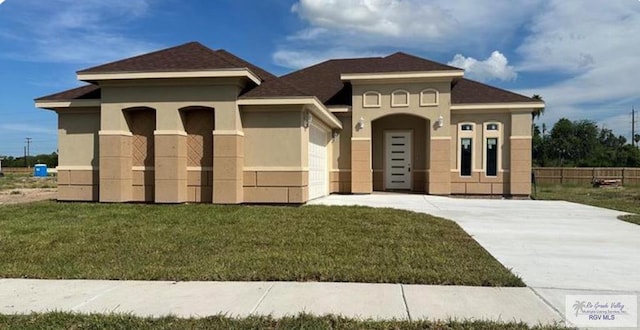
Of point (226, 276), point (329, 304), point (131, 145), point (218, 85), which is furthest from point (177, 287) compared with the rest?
point (131, 145)

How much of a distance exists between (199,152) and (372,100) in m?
7.71

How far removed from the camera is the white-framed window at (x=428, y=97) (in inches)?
737

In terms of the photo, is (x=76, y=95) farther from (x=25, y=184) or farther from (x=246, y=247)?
(x=25, y=184)

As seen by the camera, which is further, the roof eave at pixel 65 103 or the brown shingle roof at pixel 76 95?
the brown shingle roof at pixel 76 95

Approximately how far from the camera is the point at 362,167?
1922 centimetres

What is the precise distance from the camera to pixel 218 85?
14.0 metres

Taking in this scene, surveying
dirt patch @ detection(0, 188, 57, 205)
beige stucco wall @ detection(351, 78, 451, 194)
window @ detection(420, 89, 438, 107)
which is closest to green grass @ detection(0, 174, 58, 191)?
dirt patch @ detection(0, 188, 57, 205)

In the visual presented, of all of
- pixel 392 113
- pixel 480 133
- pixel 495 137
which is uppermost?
pixel 392 113

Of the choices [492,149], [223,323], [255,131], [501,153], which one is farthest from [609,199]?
[223,323]

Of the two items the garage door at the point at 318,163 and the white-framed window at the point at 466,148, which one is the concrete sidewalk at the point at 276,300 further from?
the white-framed window at the point at 466,148

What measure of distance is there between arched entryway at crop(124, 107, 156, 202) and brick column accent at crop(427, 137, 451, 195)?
10.4 meters

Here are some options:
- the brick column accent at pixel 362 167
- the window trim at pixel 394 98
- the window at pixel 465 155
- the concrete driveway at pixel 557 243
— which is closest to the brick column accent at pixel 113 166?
the concrete driveway at pixel 557 243

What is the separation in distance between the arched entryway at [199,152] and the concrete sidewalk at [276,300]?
8288 mm

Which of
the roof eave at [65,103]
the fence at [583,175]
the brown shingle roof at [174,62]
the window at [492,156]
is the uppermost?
the brown shingle roof at [174,62]
